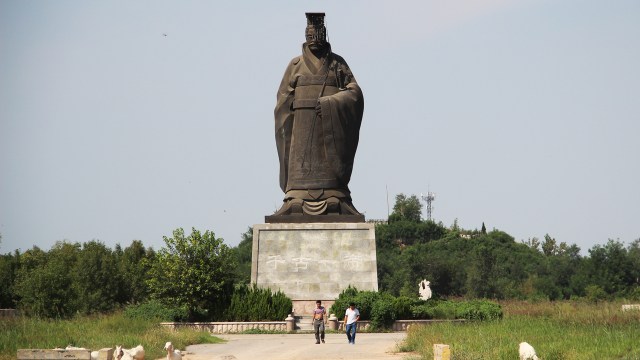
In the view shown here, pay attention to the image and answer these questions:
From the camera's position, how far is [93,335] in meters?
23.8

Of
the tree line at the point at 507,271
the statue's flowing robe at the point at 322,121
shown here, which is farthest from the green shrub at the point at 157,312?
the tree line at the point at 507,271

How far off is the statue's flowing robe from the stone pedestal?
1859 mm

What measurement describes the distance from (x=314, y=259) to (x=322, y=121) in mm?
4752

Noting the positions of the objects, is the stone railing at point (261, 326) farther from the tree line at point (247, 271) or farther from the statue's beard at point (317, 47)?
the statue's beard at point (317, 47)

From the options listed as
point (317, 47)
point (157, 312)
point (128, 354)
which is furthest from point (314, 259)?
point (128, 354)

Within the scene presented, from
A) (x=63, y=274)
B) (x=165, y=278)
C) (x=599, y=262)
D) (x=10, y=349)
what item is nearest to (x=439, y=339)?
(x=10, y=349)

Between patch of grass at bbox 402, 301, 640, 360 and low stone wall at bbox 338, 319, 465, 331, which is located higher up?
low stone wall at bbox 338, 319, 465, 331

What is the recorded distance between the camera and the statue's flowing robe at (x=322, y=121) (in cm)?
3750

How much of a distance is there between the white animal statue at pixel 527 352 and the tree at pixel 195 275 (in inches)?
587

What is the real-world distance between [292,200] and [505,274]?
3683 centimetres

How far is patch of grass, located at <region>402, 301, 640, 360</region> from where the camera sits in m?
19.4

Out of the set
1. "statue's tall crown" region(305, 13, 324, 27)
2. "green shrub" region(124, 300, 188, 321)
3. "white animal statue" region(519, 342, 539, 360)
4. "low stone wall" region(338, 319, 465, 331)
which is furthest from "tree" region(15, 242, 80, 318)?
"white animal statue" region(519, 342, 539, 360)

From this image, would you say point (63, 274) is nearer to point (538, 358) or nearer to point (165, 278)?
point (165, 278)

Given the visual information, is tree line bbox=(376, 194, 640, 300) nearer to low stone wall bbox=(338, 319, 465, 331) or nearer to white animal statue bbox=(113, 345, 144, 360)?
low stone wall bbox=(338, 319, 465, 331)
